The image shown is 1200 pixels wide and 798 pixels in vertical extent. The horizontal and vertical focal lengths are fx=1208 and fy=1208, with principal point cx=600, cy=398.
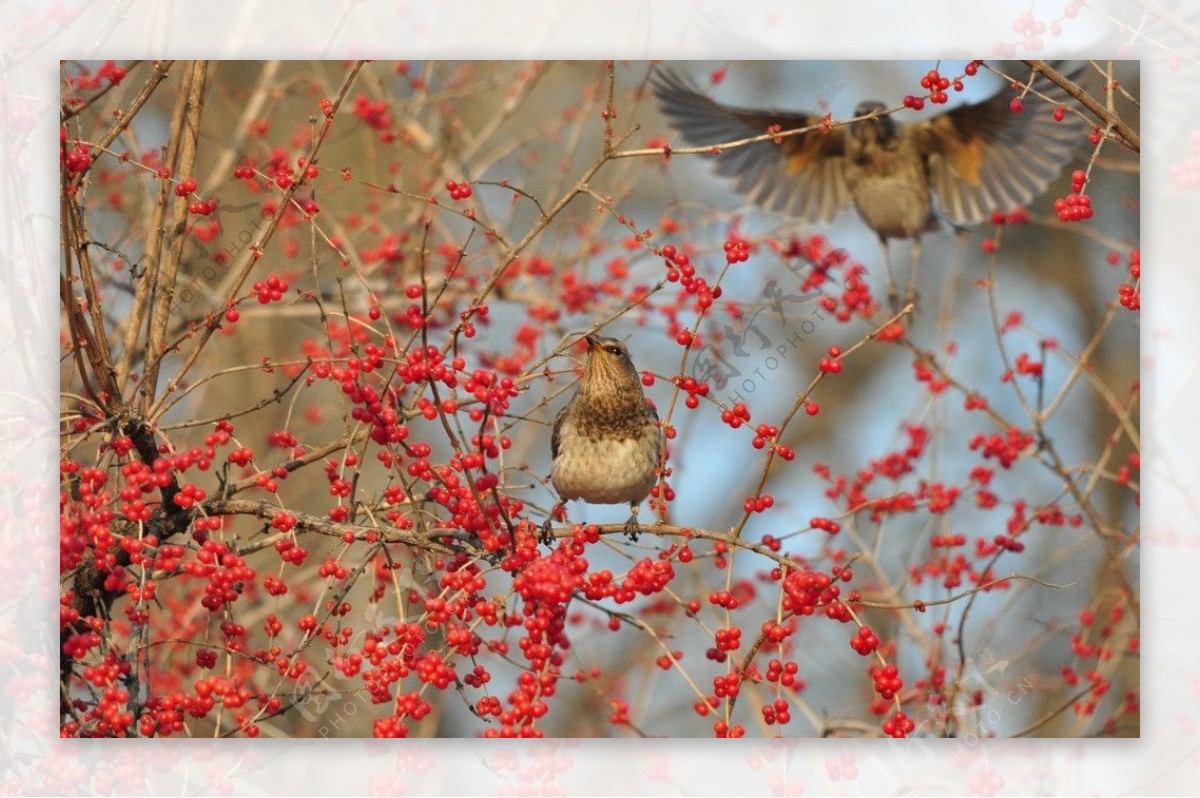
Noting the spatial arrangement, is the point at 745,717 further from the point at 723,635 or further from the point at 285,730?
the point at 285,730

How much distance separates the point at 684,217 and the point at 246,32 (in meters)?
1.00

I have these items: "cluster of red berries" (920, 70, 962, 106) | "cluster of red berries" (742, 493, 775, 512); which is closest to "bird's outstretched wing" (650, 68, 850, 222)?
"cluster of red berries" (920, 70, 962, 106)

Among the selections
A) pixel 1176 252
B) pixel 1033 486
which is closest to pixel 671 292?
pixel 1033 486

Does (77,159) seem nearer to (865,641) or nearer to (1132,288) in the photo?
(865,641)

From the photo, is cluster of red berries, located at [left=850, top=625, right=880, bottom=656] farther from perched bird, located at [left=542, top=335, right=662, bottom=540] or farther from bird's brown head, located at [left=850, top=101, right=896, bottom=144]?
bird's brown head, located at [left=850, top=101, right=896, bottom=144]

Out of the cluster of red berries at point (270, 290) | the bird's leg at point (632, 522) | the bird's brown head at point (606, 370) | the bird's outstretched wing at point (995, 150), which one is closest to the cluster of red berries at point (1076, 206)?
the bird's outstretched wing at point (995, 150)

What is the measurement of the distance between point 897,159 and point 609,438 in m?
0.91

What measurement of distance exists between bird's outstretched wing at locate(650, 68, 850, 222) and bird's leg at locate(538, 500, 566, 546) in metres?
0.78

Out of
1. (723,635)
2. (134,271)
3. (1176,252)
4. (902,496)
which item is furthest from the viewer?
(902,496)

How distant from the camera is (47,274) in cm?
234

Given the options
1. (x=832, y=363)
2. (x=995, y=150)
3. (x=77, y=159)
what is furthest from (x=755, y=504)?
(x=77, y=159)

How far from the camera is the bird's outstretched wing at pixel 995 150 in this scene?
2518 mm

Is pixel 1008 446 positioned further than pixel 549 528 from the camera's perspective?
Yes

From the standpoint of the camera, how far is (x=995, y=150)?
8.48 ft
